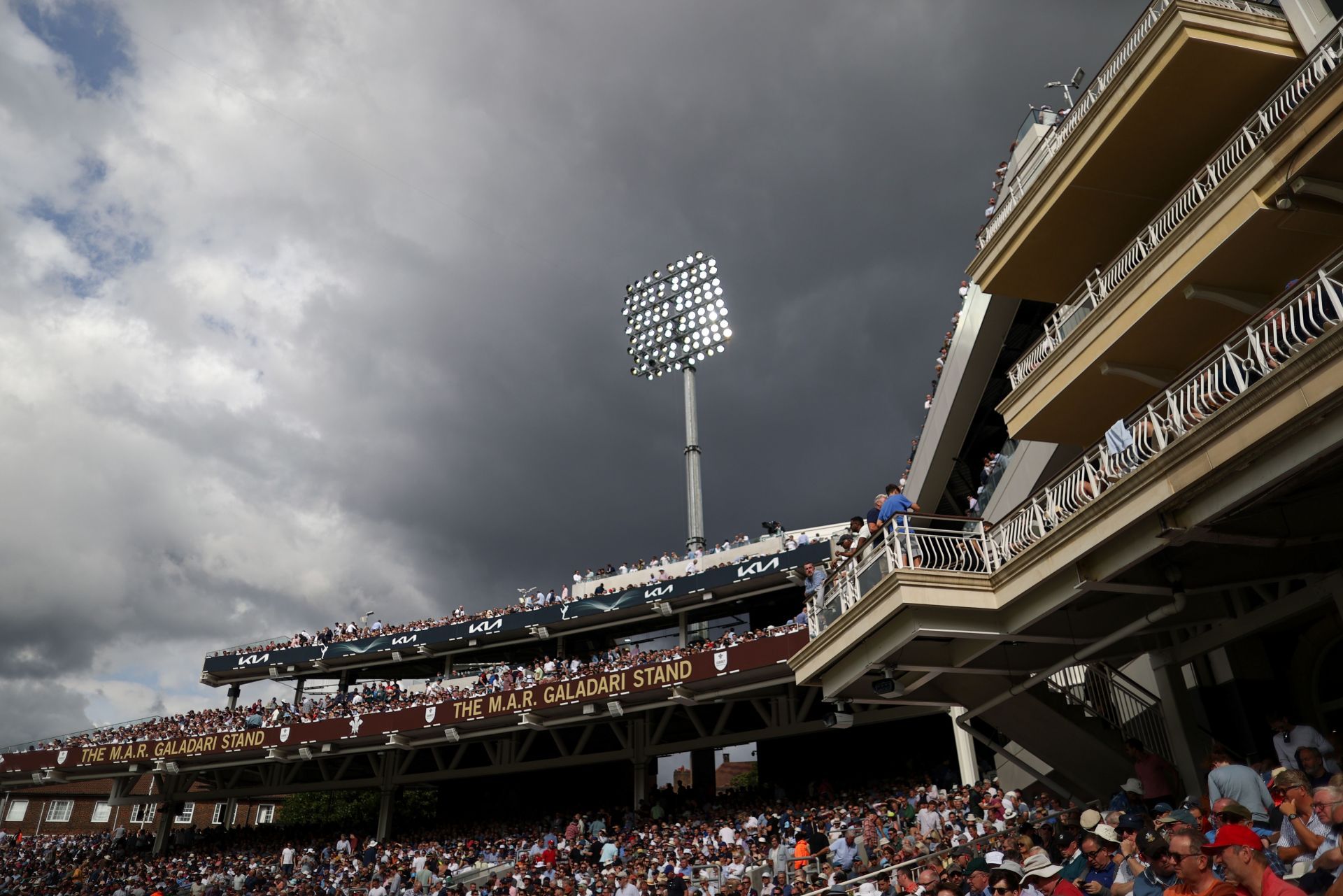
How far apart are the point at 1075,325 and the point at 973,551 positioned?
3.73 meters

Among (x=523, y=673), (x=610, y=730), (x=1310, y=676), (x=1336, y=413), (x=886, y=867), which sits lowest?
(x=886, y=867)

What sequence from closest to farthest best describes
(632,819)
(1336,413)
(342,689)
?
(1336,413), (632,819), (342,689)

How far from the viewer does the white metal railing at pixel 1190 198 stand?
30.9 ft

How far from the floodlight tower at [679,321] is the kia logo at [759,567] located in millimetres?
9680

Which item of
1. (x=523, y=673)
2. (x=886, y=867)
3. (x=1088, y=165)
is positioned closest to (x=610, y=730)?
(x=523, y=673)

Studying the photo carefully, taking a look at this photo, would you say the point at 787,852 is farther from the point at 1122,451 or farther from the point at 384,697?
the point at 384,697

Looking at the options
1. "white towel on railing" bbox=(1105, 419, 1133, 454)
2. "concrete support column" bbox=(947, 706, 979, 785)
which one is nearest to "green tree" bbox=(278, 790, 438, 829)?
"concrete support column" bbox=(947, 706, 979, 785)

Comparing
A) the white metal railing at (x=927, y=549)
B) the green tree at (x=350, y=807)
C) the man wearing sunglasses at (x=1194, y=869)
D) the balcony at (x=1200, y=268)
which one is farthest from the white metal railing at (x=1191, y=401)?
the green tree at (x=350, y=807)

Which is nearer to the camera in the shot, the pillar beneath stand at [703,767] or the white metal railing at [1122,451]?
Result: the white metal railing at [1122,451]

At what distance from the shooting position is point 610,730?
31703 mm

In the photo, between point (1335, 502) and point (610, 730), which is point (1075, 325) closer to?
point (1335, 502)

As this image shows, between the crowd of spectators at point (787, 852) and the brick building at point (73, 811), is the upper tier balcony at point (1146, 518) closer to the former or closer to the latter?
the crowd of spectators at point (787, 852)

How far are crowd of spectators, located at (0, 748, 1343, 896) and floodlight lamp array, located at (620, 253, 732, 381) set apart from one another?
63.3 feet

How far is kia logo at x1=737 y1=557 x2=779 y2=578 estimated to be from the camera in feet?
101
